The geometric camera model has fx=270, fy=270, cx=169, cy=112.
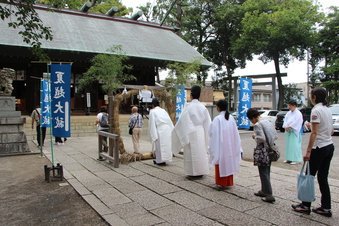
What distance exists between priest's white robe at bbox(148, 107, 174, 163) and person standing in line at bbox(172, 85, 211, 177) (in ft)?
4.11

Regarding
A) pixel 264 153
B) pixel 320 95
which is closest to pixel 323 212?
pixel 264 153

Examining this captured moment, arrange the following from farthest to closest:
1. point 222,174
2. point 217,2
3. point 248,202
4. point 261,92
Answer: point 261,92
point 217,2
point 222,174
point 248,202

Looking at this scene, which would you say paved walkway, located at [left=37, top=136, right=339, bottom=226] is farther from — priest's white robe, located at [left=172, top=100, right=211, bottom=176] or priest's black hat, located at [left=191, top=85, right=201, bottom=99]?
priest's black hat, located at [left=191, top=85, right=201, bottom=99]

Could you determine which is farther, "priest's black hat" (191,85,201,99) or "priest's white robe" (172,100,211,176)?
"priest's black hat" (191,85,201,99)

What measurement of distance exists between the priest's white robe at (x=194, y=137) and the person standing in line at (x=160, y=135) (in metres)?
1.27

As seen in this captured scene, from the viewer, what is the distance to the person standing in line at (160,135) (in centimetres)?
654

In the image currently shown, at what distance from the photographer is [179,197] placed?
424cm

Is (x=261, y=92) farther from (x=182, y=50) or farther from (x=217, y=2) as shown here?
(x=182, y=50)

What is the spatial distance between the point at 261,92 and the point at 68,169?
42.1 metres

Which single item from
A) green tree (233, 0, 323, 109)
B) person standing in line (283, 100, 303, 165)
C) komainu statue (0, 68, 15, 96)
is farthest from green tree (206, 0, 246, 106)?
komainu statue (0, 68, 15, 96)

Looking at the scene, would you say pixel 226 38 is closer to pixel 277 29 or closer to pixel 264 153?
pixel 277 29

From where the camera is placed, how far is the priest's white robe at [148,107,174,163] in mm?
6535

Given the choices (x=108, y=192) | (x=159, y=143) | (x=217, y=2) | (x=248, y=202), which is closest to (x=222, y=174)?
(x=248, y=202)

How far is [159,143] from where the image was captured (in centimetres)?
652
